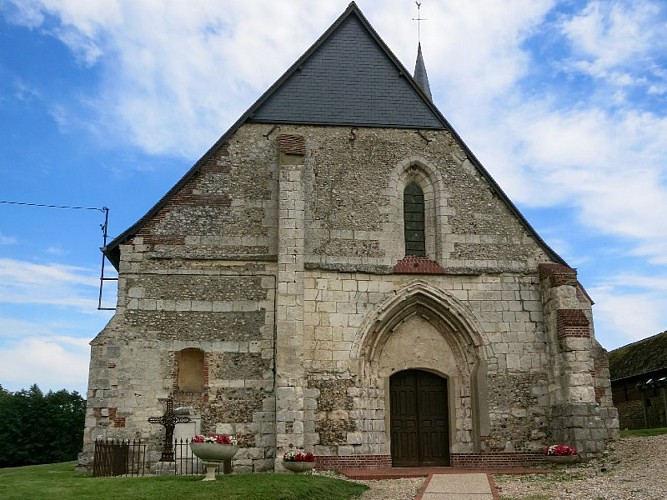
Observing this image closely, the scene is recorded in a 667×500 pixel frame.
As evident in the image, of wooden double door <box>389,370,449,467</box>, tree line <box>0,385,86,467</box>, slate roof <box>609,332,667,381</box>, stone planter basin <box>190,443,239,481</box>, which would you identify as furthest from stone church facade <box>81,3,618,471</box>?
tree line <box>0,385,86,467</box>

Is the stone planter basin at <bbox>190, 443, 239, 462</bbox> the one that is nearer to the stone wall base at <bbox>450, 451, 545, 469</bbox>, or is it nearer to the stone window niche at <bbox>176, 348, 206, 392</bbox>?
the stone window niche at <bbox>176, 348, 206, 392</bbox>

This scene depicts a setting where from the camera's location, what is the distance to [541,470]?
1357 cm

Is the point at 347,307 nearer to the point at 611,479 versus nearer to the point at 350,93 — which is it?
the point at 350,93

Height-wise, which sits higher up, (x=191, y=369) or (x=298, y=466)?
(x=191, y=369)

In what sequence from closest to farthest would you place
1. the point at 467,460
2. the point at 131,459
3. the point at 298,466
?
the point at 298,466 < the point at 131,459 < the point at 467,460

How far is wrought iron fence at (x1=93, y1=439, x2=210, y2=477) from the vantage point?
13.0 m

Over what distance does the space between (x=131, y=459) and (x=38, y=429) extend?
16.2m

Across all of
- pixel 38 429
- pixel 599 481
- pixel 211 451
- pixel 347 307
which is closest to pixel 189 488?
pixel 211 451

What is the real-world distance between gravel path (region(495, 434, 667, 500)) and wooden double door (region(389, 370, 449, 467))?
2.33 metres

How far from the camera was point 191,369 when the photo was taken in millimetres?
14664

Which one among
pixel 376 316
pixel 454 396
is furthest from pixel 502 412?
pixel 376 316

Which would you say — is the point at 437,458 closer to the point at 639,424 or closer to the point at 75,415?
the point at 639,424

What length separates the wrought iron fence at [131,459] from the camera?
1296cm

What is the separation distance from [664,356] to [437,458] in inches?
494
